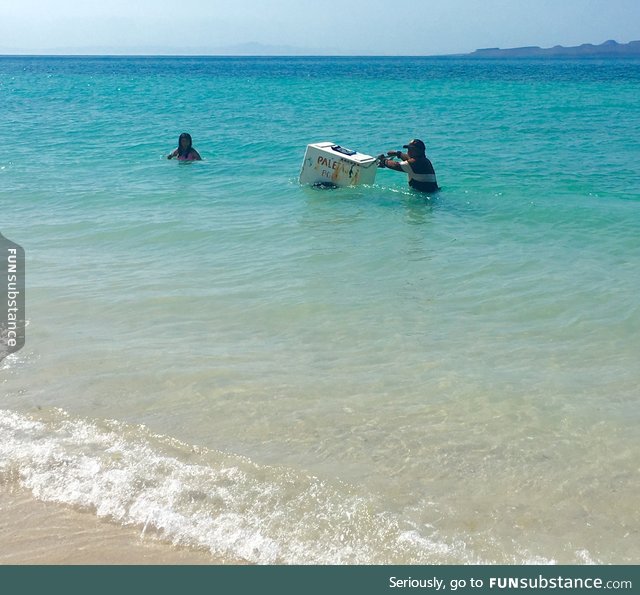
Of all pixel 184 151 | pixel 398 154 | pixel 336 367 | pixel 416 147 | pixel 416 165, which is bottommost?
pixel 336 367

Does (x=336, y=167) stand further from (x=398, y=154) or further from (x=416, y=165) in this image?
(x=416, y=165)

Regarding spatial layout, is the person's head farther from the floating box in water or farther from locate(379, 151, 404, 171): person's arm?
the floating box in water

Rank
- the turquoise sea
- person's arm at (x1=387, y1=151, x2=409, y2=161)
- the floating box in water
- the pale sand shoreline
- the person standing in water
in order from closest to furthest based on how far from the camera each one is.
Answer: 1. the pale sand shoreline
2. the turquoise sea
3. person's arm at (x1=387, y1=151, x2=409, y2=161)
4. the floating box in water
5. the person standing in water

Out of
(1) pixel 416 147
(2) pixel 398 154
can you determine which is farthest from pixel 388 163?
(1) pixel 416 147

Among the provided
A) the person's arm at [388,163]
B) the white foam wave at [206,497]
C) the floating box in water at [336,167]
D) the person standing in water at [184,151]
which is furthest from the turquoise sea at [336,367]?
the person standing in water at [184,151]

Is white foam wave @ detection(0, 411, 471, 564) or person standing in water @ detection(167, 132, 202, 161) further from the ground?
person standing in water @ detection(167, 132, 202, 161)

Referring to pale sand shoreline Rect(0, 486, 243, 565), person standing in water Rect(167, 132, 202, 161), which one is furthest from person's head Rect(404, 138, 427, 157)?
pale sand shoreline Rect(0, 486, 243, 565)

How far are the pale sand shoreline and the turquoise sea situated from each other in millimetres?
68

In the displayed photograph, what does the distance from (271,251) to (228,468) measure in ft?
15.5

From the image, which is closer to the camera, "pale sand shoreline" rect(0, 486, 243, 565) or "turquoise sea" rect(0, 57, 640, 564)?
"pale sand shoreline" rect(0, 486, 243, 565)

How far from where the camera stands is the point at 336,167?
1195cm

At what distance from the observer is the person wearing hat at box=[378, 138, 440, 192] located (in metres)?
11.6

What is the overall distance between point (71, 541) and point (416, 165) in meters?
9.15
